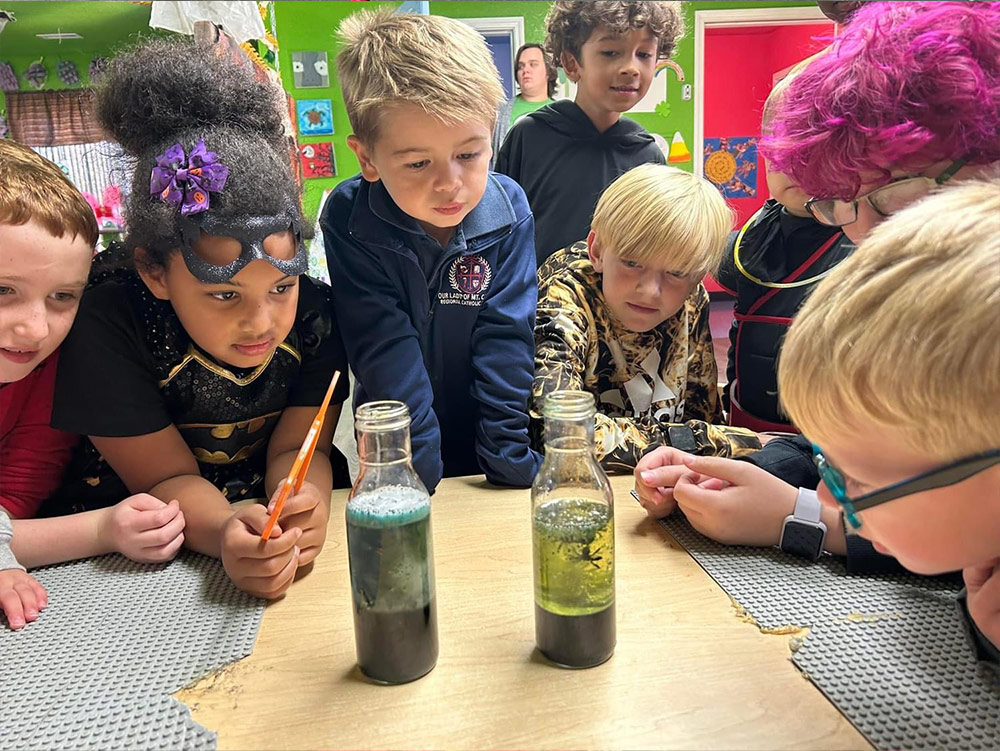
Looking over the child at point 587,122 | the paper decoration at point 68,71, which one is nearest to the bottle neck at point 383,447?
the child at point 587,122

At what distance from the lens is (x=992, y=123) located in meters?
0.69

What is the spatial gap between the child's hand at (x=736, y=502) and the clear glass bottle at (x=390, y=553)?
0.37m

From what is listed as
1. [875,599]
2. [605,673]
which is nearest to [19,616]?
[605,673]

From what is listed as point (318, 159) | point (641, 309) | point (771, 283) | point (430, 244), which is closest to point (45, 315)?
point (430, 244)

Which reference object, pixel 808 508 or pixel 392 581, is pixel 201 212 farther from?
pixel 808 508

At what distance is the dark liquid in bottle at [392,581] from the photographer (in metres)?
0.58

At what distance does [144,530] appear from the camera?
835mm

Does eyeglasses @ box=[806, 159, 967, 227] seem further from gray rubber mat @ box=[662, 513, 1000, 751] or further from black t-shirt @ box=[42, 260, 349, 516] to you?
black t-shirt @ box=[42, 260, 349, 516]

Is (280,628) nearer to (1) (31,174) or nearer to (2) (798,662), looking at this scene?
(2) (798,662)

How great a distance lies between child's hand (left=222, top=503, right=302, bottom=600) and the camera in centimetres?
73

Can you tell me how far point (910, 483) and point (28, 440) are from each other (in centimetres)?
106

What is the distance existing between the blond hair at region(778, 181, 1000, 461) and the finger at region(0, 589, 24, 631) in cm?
79

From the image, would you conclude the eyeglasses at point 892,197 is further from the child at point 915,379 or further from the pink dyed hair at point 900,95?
the child at point 915,379

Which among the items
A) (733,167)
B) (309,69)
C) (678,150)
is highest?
(309,69)
